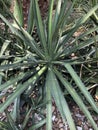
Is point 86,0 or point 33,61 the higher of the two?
point 86,0

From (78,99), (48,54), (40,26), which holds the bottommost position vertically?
(78,99)

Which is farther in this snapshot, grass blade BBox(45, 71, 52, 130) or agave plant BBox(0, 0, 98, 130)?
agave plant BBox(0, 0, 98, 130)

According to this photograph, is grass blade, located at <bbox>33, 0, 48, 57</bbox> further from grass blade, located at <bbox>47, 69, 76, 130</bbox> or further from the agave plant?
grass blade, located at <bbox>47, 69, 76, 130</bbox>

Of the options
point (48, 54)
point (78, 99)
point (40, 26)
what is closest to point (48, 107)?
point (78, 99)

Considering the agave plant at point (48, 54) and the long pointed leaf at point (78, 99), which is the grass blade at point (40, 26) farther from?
the long pointed leaf at point (78, 99)

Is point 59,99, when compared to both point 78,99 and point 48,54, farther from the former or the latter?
point 48,54

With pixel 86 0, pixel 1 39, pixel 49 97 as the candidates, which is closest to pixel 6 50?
pixel 1 39

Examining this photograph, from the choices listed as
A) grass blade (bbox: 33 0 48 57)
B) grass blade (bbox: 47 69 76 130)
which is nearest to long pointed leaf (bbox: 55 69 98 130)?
grass blade (bbox: 47 69 76 130)

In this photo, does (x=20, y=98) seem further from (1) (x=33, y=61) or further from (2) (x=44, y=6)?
(2) (x=44, y=6)

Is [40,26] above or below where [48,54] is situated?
above

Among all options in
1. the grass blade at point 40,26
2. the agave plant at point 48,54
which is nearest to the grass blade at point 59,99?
the agave plant at point 48,54

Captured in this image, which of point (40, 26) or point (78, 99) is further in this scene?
point (40, 26)
